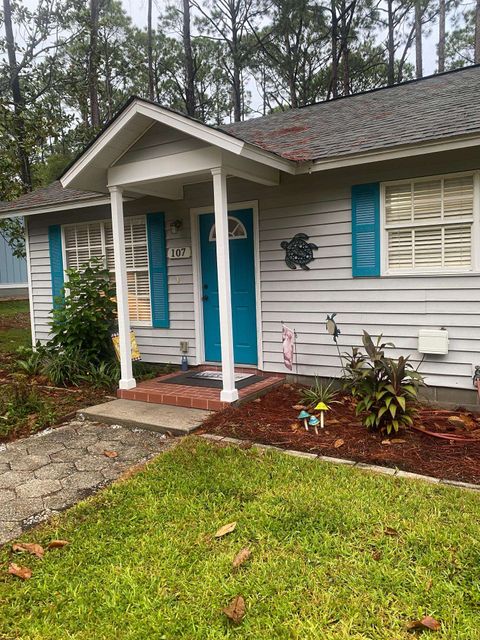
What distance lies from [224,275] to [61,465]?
7.43 feet

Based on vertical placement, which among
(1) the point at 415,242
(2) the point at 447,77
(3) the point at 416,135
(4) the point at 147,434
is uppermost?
(2) the point at 447,77

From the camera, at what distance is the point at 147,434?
4.49m

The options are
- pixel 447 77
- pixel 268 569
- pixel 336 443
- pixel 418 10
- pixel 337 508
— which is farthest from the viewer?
pixel 418 10

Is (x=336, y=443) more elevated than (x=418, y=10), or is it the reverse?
(x=418, y=10)

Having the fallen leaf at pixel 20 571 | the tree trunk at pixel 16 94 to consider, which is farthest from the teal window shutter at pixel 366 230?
the tree trunk at pixel 16 94

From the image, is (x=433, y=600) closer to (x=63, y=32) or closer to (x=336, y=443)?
(x=336, y=443)

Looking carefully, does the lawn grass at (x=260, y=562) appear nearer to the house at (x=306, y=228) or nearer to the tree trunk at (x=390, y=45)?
the house at (x=306, y=228)

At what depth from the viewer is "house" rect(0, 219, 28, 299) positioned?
62.7 ft

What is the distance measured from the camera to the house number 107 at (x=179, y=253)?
6555 mm

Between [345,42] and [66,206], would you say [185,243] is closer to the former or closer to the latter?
[66,206]

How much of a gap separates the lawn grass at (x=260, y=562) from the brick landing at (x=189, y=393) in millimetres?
1667

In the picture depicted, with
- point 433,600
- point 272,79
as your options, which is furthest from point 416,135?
point 272,79

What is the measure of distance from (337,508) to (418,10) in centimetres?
2010

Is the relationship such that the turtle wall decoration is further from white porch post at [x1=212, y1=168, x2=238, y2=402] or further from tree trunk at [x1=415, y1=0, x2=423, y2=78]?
tree trunk at [x1=415, y1=0, x2=423, y2=78]
